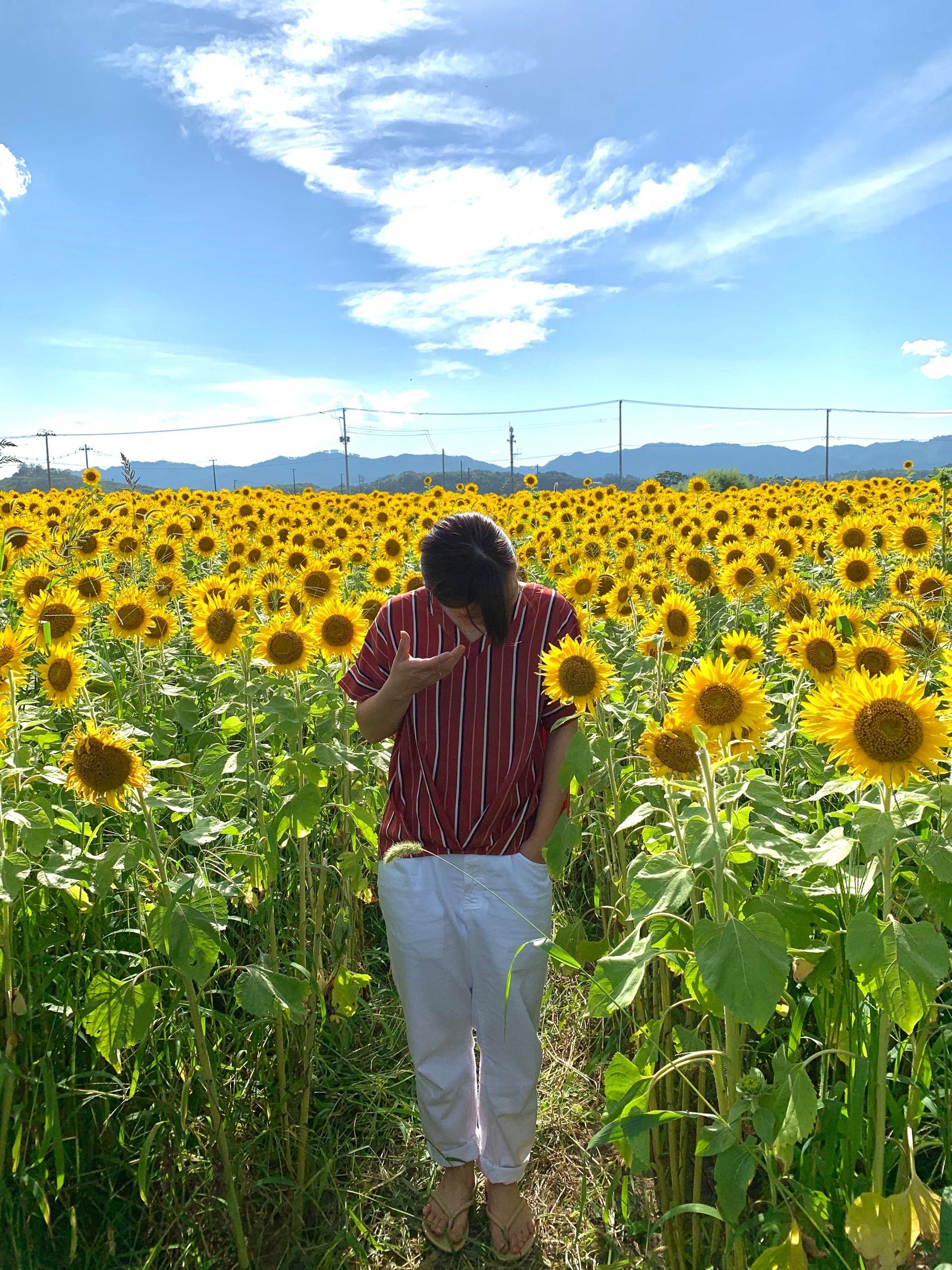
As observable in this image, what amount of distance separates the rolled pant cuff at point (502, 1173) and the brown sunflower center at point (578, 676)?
1591mm

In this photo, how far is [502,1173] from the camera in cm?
286

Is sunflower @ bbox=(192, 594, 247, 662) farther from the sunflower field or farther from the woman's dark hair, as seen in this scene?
the woman's dark hair

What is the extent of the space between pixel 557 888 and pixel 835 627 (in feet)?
6.60

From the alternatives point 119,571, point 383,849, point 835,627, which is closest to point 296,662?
point 383,849

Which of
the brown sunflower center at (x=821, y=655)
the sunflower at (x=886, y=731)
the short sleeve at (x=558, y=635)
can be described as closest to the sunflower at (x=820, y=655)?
the brown sunflower center at (x=821, y=655)

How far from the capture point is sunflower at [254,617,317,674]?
→ 3.23 metres

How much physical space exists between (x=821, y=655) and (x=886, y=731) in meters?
1.30

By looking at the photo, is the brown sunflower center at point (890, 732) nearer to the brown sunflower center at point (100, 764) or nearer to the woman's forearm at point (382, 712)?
the woman's forearm at point (382, 712)

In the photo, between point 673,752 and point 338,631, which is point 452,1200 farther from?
point 338,631

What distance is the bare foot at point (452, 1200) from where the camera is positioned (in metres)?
2.87

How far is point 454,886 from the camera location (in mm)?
2756

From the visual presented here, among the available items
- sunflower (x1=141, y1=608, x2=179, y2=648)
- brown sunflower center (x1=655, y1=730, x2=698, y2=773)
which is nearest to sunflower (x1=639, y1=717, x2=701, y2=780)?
brown sunflower center (x1=655, y1=730, x2=698, y2=773)

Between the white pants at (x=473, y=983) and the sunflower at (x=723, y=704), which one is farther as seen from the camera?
the white pants at (x=473, y=983)

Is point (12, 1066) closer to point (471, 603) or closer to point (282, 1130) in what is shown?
point (282, 1130)
